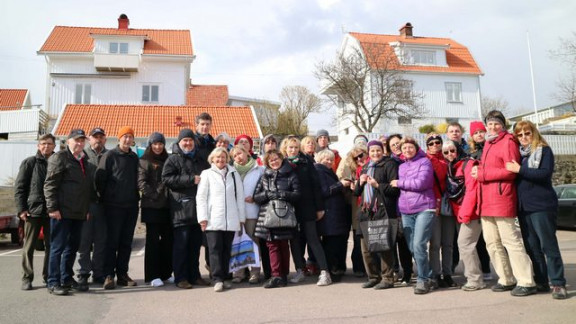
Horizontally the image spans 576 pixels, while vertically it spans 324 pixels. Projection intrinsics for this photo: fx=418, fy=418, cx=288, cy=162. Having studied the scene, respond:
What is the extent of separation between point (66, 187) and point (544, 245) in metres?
6.15

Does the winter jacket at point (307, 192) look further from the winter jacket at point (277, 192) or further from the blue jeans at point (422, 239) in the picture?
the blue jeans at point (422, 239)

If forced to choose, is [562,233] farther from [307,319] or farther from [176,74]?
[176,74]

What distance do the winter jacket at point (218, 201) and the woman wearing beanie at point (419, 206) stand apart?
223 centimetres

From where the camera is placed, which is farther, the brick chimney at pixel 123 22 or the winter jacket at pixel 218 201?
the brick chimney at pixel 123 22

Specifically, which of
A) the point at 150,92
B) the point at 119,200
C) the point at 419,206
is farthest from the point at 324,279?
the point at 150,92

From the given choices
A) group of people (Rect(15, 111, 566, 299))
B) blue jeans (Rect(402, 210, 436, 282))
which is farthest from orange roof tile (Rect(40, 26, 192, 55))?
blue jeans (Rect(402, 210, 436, 282))

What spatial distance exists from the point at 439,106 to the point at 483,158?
30721 mm

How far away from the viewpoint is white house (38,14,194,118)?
3142 centimetres

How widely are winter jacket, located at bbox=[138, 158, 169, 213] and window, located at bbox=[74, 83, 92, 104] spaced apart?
29.4 m

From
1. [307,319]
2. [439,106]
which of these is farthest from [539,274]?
[439,106]

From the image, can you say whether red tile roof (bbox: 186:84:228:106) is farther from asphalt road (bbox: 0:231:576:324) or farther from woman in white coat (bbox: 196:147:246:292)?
asphalt road (bbox: 0:231:576:324)

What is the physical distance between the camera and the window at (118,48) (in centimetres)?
3241

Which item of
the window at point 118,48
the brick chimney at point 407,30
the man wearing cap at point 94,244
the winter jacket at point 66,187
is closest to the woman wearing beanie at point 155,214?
the man wearing cap at point 94,244

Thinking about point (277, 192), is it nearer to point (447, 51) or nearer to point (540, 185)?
point (540, 185)
